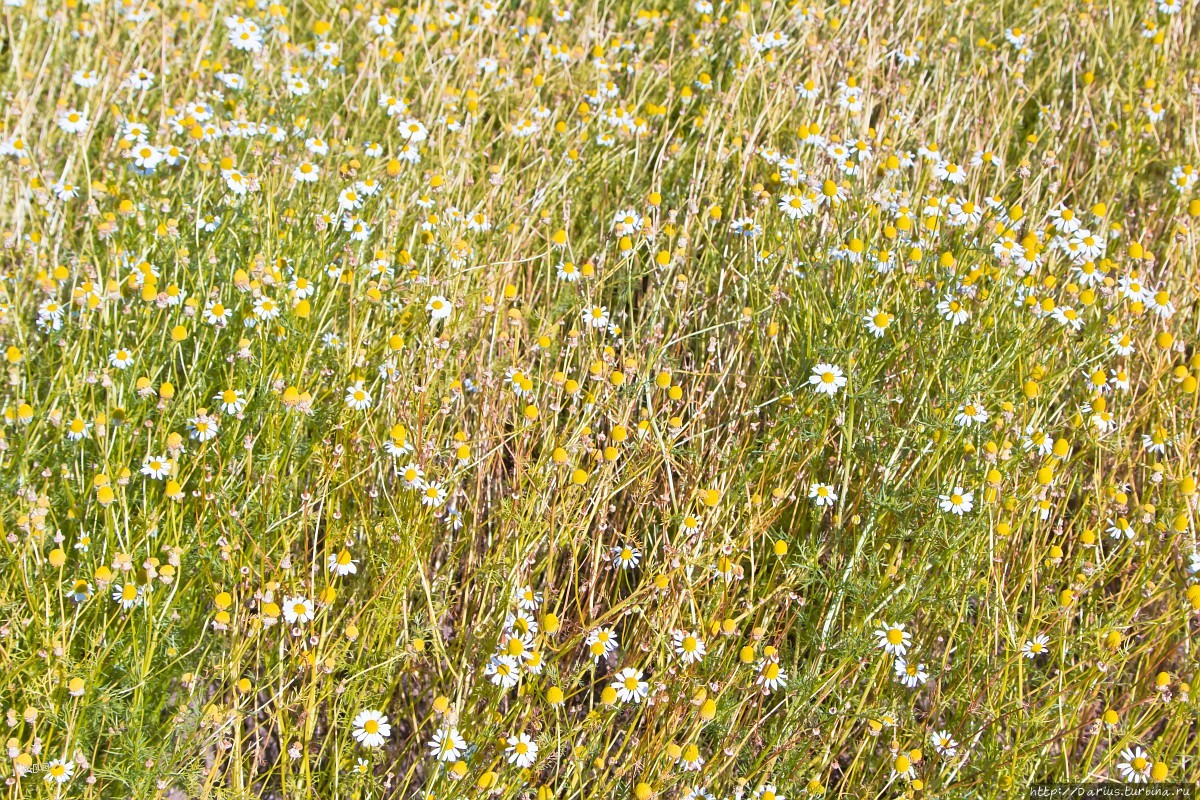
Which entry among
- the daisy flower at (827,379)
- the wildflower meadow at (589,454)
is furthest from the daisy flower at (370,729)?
the daisy flower at (827,379)

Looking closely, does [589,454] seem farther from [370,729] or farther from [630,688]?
[370,729]

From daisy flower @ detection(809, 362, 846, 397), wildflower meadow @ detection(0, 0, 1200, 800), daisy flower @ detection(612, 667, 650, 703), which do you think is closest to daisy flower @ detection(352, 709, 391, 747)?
wildflower meadow @ detection(0, 0, 1200, 800)

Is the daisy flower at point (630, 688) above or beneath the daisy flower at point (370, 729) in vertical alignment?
above

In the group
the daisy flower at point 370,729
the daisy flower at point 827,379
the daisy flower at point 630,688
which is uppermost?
the daisy flower at point 827,379

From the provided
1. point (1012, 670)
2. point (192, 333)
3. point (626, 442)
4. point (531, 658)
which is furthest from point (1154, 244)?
point (192, 333)

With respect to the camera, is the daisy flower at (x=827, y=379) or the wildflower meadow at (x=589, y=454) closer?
the wildflower meadow at (x=589, y=454)

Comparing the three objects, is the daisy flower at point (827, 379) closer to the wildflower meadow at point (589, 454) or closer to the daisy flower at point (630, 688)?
the wildflower meadow at point (589, 454)

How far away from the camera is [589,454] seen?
2.55 m

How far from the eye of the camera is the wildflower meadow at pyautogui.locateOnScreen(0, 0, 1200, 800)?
221cm

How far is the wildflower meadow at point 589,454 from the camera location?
7.23 ft

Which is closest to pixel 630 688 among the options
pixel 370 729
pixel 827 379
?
pixel 370 729

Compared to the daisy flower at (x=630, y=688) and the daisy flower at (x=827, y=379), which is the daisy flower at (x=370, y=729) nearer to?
the daisy flower at (x=630, y=688)

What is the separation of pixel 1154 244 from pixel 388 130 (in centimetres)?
251

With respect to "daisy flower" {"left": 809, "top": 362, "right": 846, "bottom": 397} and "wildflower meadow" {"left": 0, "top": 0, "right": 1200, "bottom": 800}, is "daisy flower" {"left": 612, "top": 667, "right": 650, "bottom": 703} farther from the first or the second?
"daisy flower" {"left": 809, "top": 362, "right": 846, "bottom": 397}
